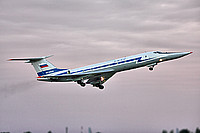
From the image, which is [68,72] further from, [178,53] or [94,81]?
[178,53]

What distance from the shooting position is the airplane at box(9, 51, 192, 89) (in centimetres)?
7831

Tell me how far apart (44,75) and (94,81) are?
982cm

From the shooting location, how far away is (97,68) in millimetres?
80688

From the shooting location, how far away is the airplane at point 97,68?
78.3 metres

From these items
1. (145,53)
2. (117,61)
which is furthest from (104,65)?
(145,53)

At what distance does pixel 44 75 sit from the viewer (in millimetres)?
84375

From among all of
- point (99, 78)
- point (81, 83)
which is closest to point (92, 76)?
point (99, 78)

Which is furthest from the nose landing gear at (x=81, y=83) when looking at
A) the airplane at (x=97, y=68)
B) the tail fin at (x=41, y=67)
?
the tail fin at (x=41, y=67)

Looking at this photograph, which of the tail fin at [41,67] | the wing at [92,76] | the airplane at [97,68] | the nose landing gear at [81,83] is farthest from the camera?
the tail fin at [41,67]

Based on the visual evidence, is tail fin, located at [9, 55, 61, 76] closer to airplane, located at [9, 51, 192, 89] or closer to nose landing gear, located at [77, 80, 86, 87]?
airplane, located at [9, 51, 192, 89]

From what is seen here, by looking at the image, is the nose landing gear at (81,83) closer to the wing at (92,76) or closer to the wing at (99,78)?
the wing at (92,76)

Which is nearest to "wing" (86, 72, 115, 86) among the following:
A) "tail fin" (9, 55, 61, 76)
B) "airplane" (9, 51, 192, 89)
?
"airplane" (9, 51, 192, 89)

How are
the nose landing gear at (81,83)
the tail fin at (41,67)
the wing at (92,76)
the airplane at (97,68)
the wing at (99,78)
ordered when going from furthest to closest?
the tail fin at (41,67) < the nose landing gear at (81,83) < the wing at (99,78) < the wing at (92,76) < the airplane at (97,68)

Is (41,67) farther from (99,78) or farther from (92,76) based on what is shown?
→ (99,78)
